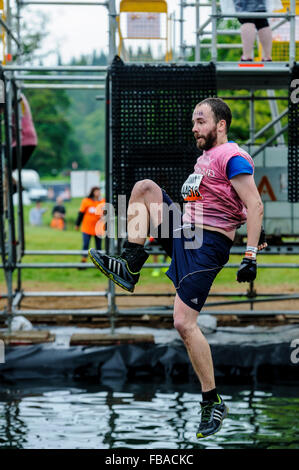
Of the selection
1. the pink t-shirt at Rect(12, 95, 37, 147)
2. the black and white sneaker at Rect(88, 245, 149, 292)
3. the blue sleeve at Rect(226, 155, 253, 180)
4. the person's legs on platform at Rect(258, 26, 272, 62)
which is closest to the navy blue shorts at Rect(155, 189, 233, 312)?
the black and white sneaker at Rect(88, 245, 149, 292)

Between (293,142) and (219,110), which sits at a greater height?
(219,110)

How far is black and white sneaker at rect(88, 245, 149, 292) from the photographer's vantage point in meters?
5.61

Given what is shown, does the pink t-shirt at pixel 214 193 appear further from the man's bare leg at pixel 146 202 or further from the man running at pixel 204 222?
the man's bare leg at pixel 146 202

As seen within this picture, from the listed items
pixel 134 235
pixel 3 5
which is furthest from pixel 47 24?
pixel 134 235

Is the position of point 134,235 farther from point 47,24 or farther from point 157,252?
point 47,24

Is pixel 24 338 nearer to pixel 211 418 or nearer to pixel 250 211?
pixel 211 418

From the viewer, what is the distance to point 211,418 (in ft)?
17.4

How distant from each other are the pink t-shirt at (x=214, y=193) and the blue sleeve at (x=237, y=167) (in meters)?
0.07

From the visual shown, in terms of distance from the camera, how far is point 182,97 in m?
8.80

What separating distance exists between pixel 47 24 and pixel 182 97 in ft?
126

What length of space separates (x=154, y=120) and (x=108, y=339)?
7.73 ft

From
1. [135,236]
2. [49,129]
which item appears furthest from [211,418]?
[49,129]

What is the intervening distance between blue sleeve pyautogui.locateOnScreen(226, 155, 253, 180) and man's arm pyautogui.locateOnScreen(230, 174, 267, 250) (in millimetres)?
30
